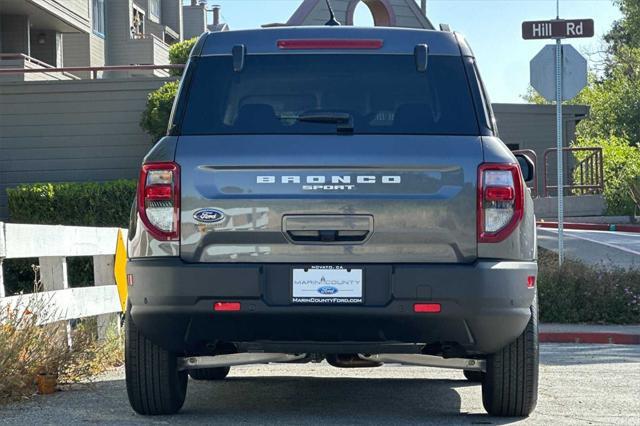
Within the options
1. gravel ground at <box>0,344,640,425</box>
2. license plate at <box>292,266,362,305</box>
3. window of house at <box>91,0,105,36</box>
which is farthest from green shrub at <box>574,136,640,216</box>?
license plate at <box>292,266,362,305</box>

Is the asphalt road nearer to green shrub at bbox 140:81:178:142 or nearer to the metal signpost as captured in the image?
the metal signpost

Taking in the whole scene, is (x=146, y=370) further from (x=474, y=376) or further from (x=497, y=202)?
(x=474, y=376)

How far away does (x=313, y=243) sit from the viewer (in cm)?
652

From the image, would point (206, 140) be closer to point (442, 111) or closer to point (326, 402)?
point (442, 111)

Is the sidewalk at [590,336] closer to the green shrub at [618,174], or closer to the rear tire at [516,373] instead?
the rear tire at [516,373]

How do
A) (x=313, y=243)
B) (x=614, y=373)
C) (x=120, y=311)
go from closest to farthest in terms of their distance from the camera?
(x=313, y=243)
(x=614, y=373)
(x=120, y=311)

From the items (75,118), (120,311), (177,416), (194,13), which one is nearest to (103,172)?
(75,118)

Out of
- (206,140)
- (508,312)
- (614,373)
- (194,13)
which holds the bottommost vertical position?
(614,373)

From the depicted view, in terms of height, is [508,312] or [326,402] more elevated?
[508,312]

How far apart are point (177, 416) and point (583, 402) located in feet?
8.25

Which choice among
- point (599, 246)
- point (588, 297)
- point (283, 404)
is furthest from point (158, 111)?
point (283, 404)

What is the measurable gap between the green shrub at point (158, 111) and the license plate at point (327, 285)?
19.0 m

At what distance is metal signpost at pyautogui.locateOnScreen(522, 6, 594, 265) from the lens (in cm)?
1598

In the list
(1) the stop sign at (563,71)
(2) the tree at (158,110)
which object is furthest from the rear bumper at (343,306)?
(2) the tree at (158,110)
